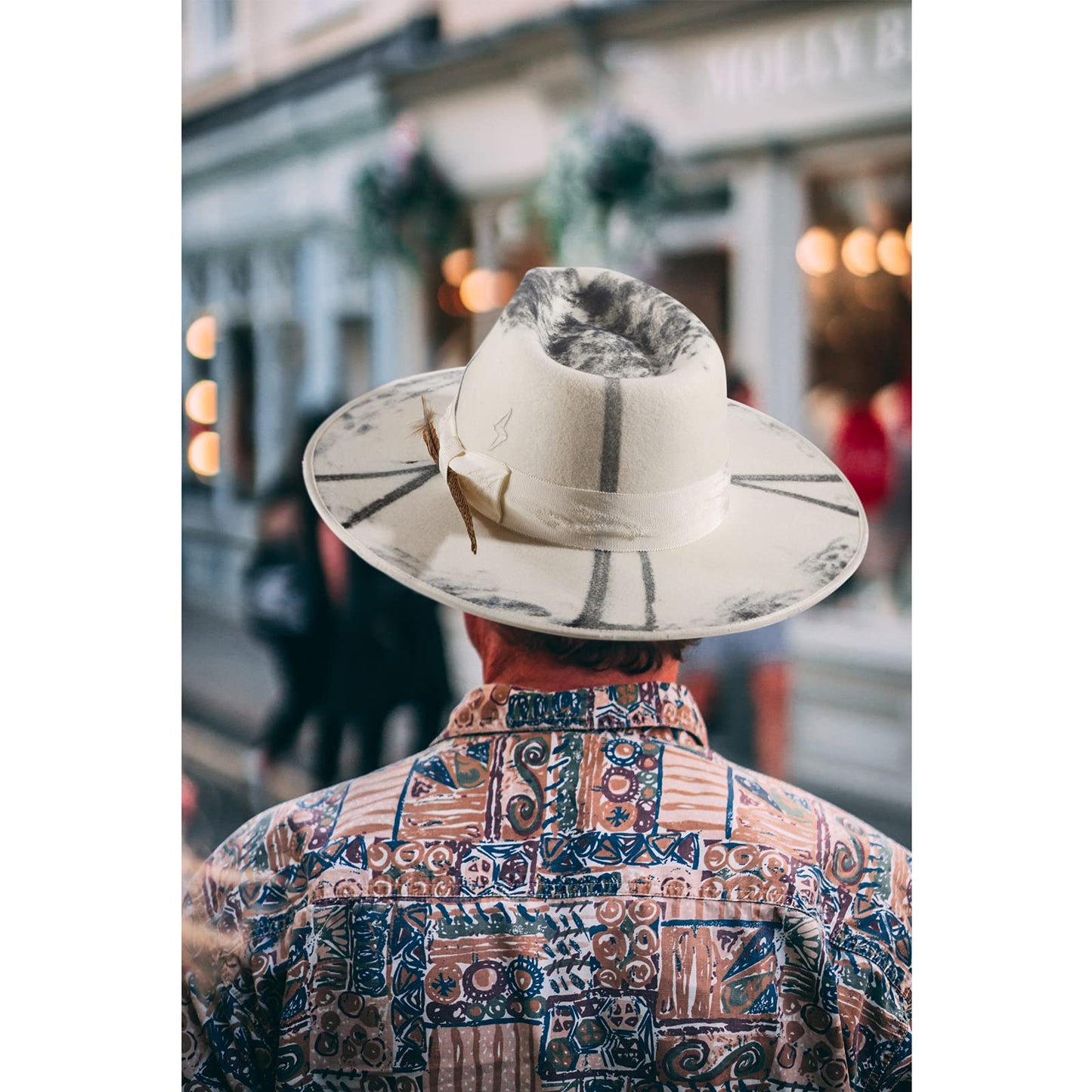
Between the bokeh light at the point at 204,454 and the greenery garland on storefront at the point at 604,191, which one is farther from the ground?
the greenery garland on storefront at the point at 604,191

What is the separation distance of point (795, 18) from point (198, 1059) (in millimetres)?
1771

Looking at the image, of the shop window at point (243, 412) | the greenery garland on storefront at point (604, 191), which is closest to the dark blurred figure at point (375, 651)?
the shop window at point (243, 412)

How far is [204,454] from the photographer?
1927 millimetres

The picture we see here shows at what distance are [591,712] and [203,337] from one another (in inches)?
39.0

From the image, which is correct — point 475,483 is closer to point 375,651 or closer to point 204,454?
A: point 375,651

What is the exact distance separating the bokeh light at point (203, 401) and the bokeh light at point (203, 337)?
0.05m

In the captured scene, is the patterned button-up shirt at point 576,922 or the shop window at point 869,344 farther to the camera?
the shop window at point 869,344

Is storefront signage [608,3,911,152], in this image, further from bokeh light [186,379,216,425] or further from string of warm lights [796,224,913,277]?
bokeh light [186,379,216,425]

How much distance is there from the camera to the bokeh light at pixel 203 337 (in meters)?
1.93

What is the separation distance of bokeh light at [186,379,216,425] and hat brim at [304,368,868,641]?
0.30 meters

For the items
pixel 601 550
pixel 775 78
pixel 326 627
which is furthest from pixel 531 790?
pixel 775 78

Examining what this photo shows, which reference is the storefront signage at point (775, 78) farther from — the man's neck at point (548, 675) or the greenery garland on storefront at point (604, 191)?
the man's neck at point (548, 675)

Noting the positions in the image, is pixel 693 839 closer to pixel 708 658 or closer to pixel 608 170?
pixel 708 658

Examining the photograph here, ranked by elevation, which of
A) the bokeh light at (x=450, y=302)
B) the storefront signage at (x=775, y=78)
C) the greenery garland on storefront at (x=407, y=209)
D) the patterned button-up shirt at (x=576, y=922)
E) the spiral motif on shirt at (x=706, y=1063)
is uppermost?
the storefront signage at (x=775, y=78)
